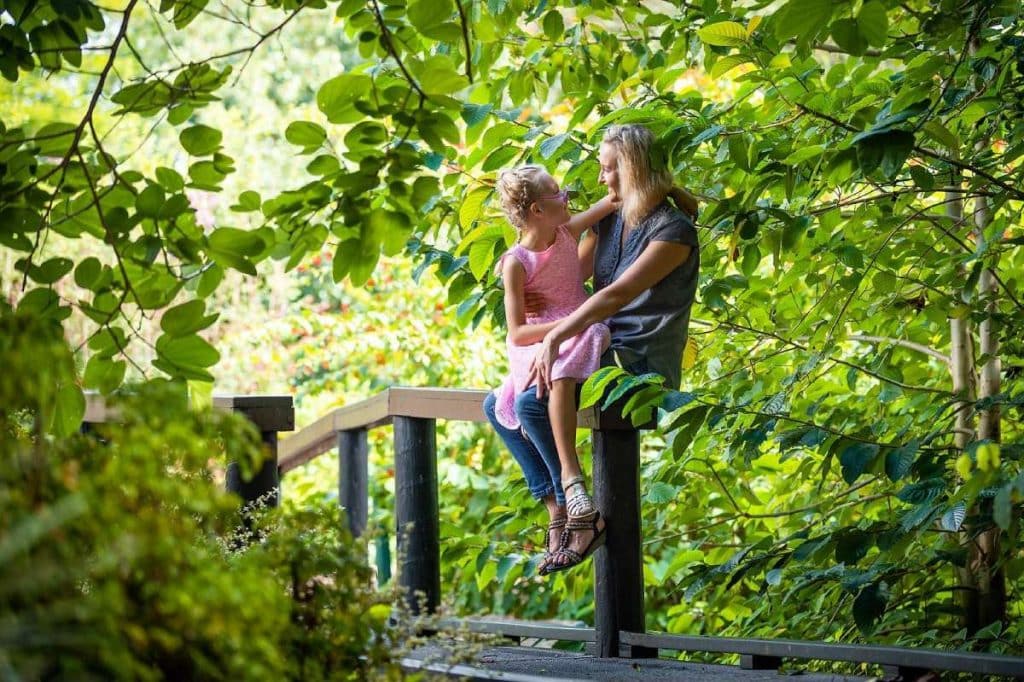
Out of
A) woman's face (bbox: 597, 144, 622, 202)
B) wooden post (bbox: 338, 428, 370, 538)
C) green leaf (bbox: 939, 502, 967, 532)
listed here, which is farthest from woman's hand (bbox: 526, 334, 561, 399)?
wooden post (bbox: 338, 428, 370, 538)

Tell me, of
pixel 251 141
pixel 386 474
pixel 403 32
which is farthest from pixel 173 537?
pixel 251 141

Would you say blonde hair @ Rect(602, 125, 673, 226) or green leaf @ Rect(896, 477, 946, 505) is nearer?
green leaf @ Rect(896, 477, 946, 505)

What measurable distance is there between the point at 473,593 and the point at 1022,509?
4029 mm

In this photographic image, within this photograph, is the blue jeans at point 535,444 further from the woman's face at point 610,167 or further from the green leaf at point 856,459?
the green leaf at point 856,459

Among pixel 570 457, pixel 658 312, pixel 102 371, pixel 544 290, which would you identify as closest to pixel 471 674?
pixel 102 371

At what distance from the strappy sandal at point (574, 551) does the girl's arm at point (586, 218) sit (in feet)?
2.48

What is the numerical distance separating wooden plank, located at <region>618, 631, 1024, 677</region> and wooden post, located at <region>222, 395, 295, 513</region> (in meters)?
1.23

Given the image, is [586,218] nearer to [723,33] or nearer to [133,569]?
[723,33]

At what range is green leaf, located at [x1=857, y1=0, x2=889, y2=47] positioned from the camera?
1.93m

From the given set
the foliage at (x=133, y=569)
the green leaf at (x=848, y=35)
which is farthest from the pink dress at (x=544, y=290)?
the foliage at (x=133, y=569)

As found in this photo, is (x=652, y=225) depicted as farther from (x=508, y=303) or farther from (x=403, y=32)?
(x=403, y=32)

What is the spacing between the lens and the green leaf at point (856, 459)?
2.25 m

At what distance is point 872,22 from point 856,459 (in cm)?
84

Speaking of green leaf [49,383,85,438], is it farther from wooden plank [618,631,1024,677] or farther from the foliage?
wooden plank [618,631,1024,677]
